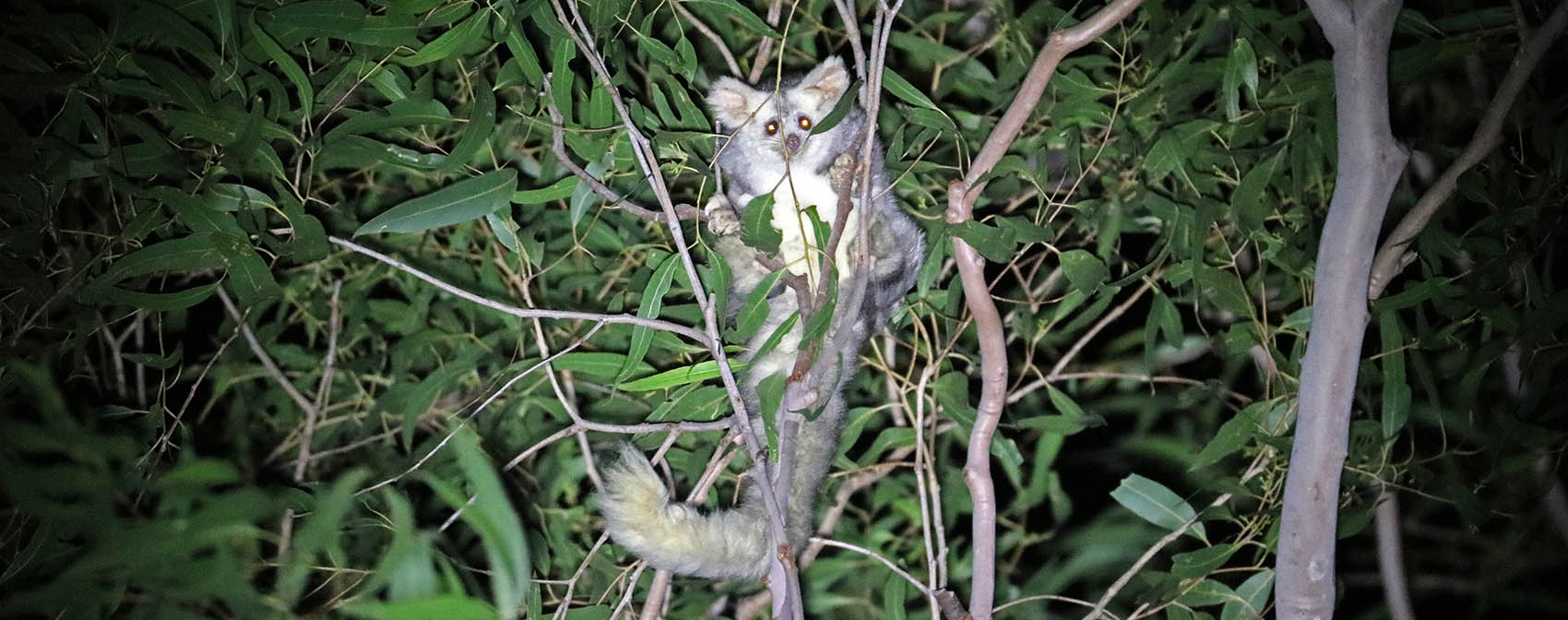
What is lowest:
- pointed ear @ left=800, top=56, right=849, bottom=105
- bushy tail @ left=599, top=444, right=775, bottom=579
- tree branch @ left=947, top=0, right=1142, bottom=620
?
bushy tail @ left=599, top=444, right=775, bottom=579

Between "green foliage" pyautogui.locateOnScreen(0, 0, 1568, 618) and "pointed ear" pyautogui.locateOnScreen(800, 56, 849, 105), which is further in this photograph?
"pointed ear" pyautogui.locateOnScreen(800, 56, 849, 105)

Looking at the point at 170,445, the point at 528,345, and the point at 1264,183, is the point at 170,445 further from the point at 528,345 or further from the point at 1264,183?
A: the point at 1264,183

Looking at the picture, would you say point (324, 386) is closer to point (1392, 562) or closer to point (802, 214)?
point (802, 214)

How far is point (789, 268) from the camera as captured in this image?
2.41m

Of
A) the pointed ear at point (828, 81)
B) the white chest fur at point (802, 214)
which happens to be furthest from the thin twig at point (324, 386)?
the pointed ear at point (828, 81)

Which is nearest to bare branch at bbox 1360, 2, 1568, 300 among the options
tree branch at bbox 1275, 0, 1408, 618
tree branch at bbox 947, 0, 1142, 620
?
tree branch at bbox 1275, 0, 1408, 618

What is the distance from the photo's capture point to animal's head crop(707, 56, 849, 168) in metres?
2.69

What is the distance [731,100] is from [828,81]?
255mm

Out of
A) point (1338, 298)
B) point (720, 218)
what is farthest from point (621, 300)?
point (1338, 298)

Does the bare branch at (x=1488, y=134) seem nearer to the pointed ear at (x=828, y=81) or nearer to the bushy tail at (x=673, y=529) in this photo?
the pointed ear at (x=828, y=81)

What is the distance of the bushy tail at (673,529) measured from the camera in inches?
90.6

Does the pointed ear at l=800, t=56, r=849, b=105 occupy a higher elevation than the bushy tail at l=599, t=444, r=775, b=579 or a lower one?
higher

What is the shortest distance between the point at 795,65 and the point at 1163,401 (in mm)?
1510

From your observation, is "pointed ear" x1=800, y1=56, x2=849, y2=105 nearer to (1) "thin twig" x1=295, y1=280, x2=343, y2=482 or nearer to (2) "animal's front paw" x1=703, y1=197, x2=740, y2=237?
(2) "animal's front paw" x1=703, y1=197, x2=740, y2=237
